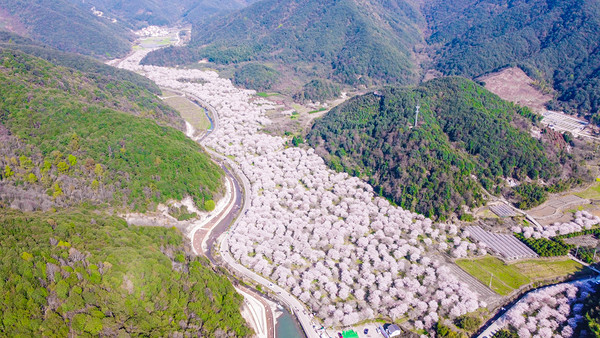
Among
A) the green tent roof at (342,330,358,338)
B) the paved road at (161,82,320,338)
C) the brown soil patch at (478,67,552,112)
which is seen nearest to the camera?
the green tent roof at (342,330,358,338)

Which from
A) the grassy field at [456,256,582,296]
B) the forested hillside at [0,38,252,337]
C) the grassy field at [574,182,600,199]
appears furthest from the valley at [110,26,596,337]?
the grassy field at [574,182,600,199]

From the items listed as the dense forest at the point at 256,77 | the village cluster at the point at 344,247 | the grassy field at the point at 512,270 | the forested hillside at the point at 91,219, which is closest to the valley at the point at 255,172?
the village cluster at the point at 344,247

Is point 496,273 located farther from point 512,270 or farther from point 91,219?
point 91,219

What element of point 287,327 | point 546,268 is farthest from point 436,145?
point 287,327

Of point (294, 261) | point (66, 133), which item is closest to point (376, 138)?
point (294, 261)

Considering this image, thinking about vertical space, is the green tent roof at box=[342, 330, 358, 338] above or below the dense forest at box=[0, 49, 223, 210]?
below

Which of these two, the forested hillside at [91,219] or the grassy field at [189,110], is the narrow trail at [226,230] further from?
the grassy field at [189,110]

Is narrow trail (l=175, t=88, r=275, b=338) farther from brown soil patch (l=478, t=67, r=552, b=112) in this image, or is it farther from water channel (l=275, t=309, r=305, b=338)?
brown soil patch (l=478, t=67, r=552, b=112)
